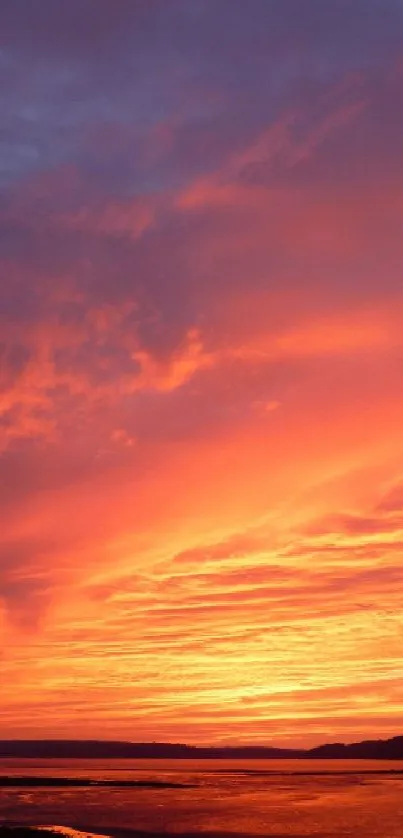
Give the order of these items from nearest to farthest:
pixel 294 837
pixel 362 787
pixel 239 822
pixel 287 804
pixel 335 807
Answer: pixel 294 837
pixel 239 822
pixel 335 807
pixel 287 804
pixel 362 787

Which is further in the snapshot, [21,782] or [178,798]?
[21,782]

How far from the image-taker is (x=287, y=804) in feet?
218

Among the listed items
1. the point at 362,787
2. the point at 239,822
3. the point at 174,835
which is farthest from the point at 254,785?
the point at 174,835

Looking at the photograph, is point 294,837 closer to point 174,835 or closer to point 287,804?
point 174,835

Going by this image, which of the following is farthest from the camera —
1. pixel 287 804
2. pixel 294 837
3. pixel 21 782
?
pixel 21 782

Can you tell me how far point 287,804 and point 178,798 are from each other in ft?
38.7

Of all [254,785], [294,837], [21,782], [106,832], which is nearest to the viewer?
[294,837]

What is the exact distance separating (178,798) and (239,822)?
23794 millimetres

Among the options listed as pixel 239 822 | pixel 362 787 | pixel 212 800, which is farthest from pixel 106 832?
pixel 362 787

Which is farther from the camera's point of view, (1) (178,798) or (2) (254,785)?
(2) (254,785)

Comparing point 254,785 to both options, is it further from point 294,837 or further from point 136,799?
point 294,837

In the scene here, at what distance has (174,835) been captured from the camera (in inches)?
1799

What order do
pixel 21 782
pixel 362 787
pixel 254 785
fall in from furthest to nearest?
pixel 21 782
pixel 254 785
pixel 362 787

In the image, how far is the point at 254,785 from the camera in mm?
97062
